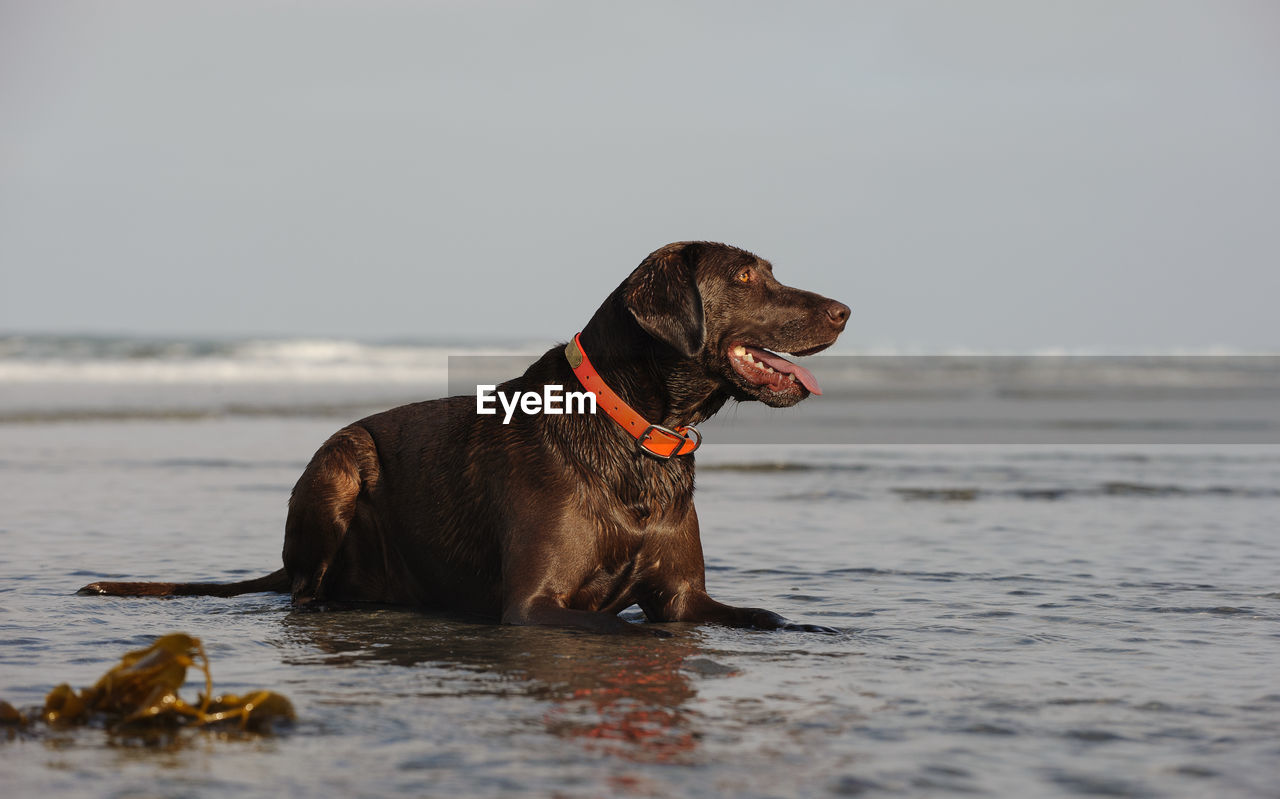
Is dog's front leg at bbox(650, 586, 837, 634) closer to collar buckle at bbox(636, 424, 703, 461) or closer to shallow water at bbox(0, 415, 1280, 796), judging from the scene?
shallow water at bbox(0, 415, 1280, 796)

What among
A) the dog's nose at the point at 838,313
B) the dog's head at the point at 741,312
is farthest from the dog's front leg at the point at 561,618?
the dog's nose at the point at 838,313

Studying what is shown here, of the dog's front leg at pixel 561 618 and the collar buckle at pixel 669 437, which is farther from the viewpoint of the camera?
the collar buckle at pixel 669 437

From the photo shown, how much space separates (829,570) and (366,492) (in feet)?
8.59

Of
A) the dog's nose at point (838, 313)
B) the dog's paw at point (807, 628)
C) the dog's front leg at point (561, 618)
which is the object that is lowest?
the dog's paw at point (807, 628)

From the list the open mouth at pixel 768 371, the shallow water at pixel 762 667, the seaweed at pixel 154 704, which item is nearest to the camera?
the shallow water at pixel 762 667

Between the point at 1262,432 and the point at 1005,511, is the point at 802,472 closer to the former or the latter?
the point at 1005,511

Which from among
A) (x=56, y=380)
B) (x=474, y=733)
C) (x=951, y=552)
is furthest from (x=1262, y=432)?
(x=56, y=380)

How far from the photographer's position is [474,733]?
3686mm

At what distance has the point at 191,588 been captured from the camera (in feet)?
20.8

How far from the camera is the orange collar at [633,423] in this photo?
5.46 meters

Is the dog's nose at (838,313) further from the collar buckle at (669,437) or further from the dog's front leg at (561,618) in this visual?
the dog's front leg at (561,618)

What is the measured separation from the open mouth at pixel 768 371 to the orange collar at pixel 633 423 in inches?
13.5

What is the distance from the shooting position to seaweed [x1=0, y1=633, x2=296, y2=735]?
3684 millimetres

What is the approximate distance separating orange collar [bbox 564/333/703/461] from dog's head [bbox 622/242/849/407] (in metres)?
0.31
